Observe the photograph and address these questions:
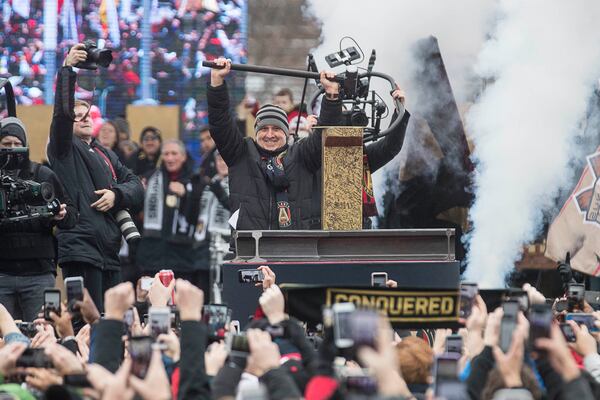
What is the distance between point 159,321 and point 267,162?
3646mm

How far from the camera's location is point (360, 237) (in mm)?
9086

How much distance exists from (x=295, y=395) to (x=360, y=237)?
165 inches

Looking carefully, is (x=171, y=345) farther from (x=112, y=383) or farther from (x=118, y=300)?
(x=112, y=383)

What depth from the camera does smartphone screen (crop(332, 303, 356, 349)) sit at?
4.87 meters

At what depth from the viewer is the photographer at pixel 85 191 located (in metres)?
9.00

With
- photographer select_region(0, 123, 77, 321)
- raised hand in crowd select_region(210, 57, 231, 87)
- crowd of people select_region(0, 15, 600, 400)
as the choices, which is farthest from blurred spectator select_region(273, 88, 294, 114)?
photographer select_region(0, 123, 77, 321)

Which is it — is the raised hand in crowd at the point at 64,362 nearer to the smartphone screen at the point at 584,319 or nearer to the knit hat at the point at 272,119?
the smartphone screen at the point at 584,319

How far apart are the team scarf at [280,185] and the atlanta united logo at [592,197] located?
2.78 metres

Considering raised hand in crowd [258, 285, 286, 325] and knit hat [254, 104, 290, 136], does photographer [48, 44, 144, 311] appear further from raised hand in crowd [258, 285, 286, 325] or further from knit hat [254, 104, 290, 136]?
raised hand in crowd [258, 285, 286, 325]

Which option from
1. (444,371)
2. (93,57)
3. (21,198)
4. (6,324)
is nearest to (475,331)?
(444,371)

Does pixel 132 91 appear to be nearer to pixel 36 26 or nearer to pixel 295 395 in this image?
pixel 36 26

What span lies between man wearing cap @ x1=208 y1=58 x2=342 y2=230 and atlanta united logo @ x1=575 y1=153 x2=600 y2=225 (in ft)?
8.47

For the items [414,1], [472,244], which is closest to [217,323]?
[472,244]

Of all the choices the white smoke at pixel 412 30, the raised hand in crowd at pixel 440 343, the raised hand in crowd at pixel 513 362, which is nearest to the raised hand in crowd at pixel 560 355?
the raised hand in crowd at pixel 513 362
